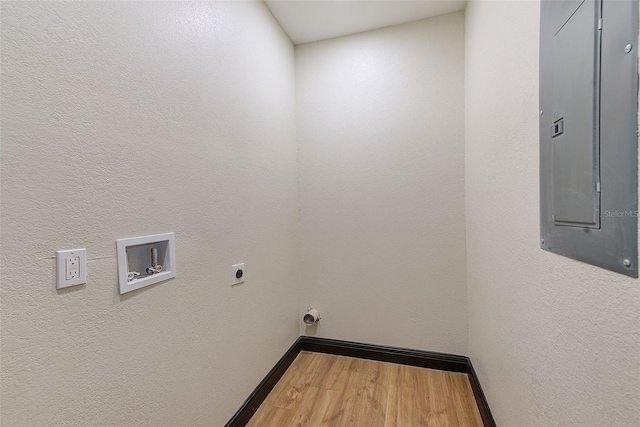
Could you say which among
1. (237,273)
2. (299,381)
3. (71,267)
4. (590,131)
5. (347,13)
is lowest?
(299,381)

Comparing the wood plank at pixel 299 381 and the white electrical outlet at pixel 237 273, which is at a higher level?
the white electrical outlet at pixel 237 273

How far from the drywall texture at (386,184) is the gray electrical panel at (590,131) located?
1.11 metres

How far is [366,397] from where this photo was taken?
164 cm

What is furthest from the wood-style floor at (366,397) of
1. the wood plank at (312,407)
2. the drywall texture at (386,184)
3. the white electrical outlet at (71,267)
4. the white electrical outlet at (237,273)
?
the white electrical outlet at (71,267)

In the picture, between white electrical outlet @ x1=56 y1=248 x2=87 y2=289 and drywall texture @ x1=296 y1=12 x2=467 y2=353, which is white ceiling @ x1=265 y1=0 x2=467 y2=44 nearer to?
drywall texture @ x1=296 y1=12 x2=467 y2=353

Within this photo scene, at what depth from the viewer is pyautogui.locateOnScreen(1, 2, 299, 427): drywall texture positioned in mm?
641

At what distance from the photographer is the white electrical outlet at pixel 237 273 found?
1389mm

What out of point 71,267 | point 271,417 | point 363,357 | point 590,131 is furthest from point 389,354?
point 71,267

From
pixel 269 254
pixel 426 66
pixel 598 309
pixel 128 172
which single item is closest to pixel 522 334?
pixel 598 309

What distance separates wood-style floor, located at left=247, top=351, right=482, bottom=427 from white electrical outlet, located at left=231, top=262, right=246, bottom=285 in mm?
801

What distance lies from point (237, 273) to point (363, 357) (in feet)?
4.24

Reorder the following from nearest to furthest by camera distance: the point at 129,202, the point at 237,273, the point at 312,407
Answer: the point at 129,202, the point at 237,273, the point at 312,407

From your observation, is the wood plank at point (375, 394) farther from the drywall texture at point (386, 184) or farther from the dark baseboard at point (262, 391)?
the dark baseboard at point (262, 391)

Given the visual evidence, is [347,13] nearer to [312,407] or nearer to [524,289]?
[524,289]
